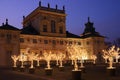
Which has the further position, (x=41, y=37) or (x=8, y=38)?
(x=41, y=37)

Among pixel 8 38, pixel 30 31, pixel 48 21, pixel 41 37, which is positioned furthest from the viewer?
pixel 48 21

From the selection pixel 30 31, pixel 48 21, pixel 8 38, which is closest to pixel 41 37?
pixel 30 31

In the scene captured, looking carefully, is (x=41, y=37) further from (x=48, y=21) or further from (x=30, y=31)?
(x=48, y=21)

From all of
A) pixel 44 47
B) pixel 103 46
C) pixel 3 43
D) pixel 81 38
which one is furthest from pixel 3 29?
pixel 103 46

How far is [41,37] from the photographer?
189 ft

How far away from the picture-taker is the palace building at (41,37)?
50.9 metres

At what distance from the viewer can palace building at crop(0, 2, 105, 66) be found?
50931mm

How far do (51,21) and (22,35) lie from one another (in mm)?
10688

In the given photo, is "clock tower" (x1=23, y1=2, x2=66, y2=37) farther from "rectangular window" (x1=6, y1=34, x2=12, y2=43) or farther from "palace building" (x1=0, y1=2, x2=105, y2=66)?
"rectangular window" (x1=6, y1=34, x2=12, y2=43)

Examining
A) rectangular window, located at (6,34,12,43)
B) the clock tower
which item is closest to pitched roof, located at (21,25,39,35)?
the clock tower

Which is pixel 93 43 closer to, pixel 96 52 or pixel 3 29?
pixel 96 52

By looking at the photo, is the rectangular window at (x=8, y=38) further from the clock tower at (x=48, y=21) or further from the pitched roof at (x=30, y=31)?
the clock tower at (x=48, y=21)

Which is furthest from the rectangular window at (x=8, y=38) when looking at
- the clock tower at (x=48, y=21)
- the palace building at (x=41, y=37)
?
the clock tower at (x=48, y=21)

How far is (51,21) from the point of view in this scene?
6194cm
